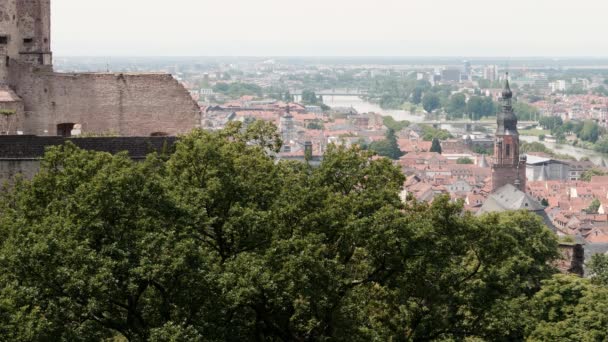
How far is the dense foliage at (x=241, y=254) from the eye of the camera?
1800cm

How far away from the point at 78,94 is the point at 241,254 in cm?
1250

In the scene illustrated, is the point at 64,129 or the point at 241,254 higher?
the point at 64,129

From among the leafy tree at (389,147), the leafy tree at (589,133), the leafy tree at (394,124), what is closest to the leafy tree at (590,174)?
the leafy tree at (389,147)

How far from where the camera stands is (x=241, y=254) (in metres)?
19.0

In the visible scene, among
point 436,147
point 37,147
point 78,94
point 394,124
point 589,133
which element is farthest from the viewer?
point 394,124

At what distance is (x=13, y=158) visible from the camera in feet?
80.2

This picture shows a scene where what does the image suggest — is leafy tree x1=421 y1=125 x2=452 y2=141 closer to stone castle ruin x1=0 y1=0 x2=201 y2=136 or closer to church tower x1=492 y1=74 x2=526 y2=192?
church tower x1=492 y1=74 x2=526 y2=192

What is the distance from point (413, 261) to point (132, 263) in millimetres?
4403

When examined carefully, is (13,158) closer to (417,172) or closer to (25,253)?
(25,253)

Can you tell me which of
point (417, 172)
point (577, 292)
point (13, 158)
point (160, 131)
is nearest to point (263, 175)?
point (13, 158)

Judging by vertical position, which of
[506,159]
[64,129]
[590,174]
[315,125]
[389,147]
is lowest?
[590,174]

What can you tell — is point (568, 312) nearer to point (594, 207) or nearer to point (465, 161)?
point (594, 207)

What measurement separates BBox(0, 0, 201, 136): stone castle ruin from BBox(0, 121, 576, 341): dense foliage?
7.73 m
